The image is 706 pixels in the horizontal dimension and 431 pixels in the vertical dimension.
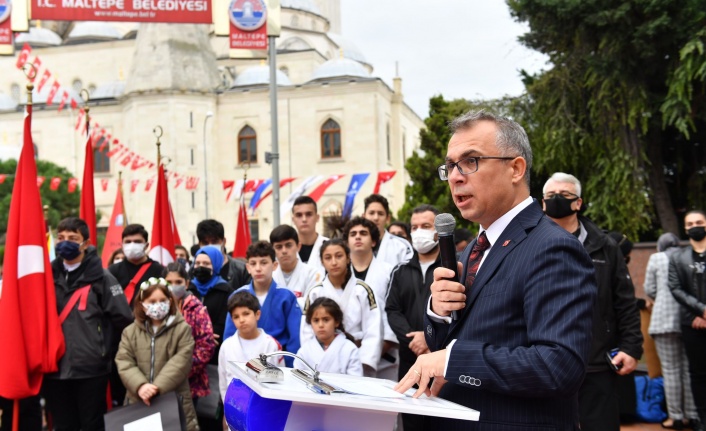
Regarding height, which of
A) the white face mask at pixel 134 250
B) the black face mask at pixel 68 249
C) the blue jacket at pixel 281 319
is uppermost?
the black face mask at pixel 68 249

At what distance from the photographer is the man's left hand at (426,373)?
2.18 meters

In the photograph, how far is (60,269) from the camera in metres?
6.14

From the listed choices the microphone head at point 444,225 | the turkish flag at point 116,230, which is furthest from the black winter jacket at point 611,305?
the turkish flag at point 116,230

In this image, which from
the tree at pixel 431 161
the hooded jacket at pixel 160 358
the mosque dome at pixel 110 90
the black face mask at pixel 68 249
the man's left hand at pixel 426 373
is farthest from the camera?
the mosque dome at pixel 110 90

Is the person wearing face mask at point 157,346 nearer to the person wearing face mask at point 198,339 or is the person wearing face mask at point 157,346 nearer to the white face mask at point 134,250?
the person wearing face mask at point 198,339

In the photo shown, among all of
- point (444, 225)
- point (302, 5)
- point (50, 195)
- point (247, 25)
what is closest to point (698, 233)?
point (444, 225)

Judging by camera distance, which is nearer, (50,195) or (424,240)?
(424,240)

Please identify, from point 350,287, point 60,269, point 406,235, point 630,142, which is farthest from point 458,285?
point 630,142

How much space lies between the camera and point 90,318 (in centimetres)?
588

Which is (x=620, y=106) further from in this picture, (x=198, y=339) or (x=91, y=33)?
(x=91, y=33)

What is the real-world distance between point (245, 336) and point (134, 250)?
7.06 ft

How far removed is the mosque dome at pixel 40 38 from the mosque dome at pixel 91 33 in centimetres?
140

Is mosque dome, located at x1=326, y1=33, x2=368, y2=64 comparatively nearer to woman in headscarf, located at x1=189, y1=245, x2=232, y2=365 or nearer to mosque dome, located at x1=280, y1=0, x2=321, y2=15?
mosque dome, located at x1=280, y1=0, x2=321, y2=15

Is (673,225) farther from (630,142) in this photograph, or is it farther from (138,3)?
(138,3)
